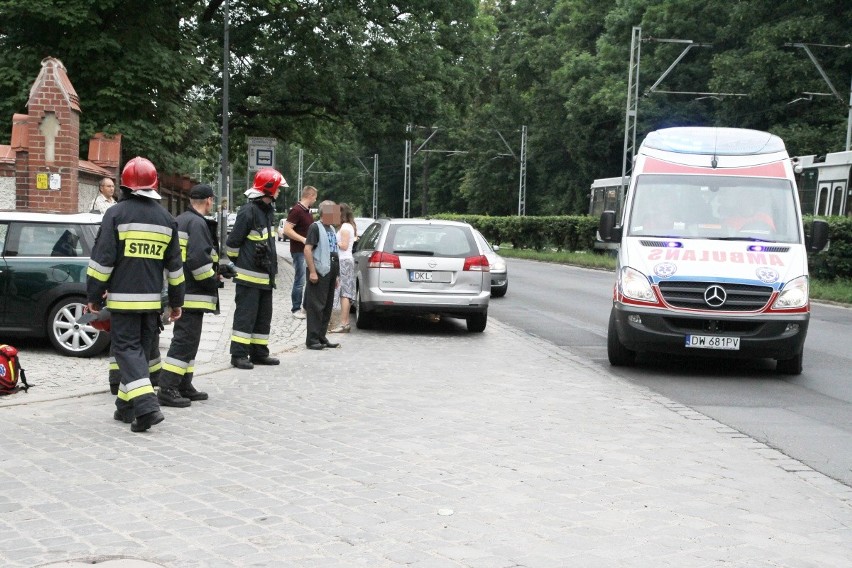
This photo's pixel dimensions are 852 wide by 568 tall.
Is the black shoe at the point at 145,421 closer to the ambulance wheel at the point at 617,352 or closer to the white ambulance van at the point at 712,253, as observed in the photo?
the white ambulance van at the point at 712,253

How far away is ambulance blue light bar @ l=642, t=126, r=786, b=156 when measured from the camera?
1236 centimetres

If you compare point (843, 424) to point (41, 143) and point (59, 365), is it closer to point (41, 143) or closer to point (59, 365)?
point (59, 365)

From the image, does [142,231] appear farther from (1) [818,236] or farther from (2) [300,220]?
(2) [300,220]

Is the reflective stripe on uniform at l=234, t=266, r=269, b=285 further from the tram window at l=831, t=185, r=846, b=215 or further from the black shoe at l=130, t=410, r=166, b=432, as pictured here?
the tram window at l=831, t=185, r=846, b=215

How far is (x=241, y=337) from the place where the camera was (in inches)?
417

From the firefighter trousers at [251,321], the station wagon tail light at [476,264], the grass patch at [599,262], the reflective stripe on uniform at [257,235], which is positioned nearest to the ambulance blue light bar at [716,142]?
the station wagon tail light at [476,264]

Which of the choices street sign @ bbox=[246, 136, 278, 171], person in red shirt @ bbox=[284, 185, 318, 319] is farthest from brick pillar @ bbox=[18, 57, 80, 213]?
street sign @ bbox=[246, 136, 278, 171]

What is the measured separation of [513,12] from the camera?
241ft

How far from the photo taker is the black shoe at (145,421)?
7426 mm

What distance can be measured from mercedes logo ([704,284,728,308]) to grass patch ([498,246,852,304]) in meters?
12.3

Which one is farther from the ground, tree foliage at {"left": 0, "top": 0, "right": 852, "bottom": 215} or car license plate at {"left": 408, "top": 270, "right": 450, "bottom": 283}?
tree foliage at {"left": 0, "top": 0, "right": 852, "bottom": 215}

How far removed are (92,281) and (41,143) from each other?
372 inches

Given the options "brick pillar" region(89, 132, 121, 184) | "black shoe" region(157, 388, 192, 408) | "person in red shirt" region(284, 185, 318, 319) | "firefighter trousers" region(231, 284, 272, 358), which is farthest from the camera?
"brick pillar" region(89, 132, 121, 184)

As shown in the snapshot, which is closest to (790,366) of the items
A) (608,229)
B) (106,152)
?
(608,229)
